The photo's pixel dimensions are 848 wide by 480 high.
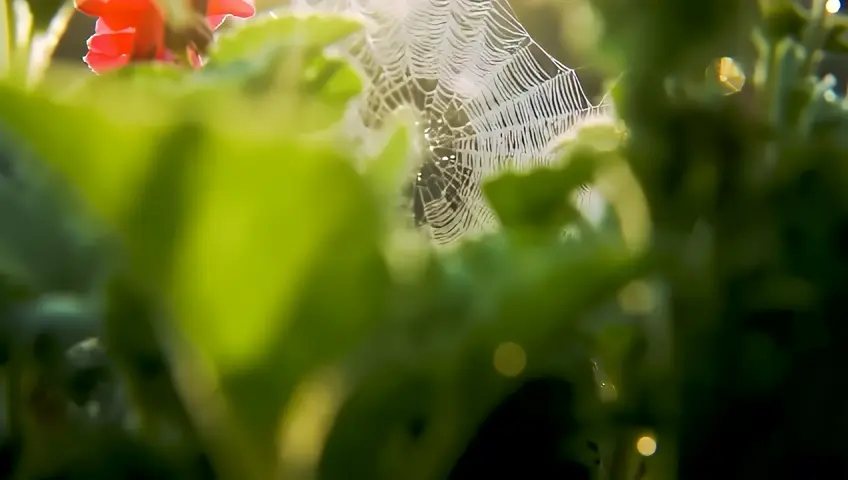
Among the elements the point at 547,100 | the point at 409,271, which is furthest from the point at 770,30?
the point at 547,100

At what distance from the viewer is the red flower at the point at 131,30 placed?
0.29 meters

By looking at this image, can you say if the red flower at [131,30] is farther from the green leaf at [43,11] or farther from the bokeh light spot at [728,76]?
the bokeh light spot at [728,76]

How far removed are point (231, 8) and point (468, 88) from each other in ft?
3.01

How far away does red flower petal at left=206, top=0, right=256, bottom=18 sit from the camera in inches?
15.0

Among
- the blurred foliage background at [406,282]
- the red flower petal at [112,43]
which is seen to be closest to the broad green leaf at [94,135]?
the blurred foliage background at [406,282]

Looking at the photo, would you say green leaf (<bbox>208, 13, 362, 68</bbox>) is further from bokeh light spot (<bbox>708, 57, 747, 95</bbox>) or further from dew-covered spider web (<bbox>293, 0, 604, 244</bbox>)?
dew-covered spider web (<bbox>293, 0, 604, 244</bbox>)

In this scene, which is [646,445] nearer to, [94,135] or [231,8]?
[94,135]

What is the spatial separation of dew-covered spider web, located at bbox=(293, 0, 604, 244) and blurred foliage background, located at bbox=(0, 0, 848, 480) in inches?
33.8

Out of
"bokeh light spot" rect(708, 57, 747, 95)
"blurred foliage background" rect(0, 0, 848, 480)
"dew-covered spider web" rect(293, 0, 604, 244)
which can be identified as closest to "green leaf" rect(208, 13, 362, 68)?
"blurred foliage background" rect(0, 0, 848, 480)

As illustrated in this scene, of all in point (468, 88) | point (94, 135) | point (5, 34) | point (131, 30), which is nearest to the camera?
point (94, 135)

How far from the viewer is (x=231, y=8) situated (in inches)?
15.3

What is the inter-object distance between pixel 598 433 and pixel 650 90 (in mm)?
95

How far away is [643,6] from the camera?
0.17m

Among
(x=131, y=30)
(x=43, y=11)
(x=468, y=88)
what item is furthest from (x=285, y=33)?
(x=468, y=88)
